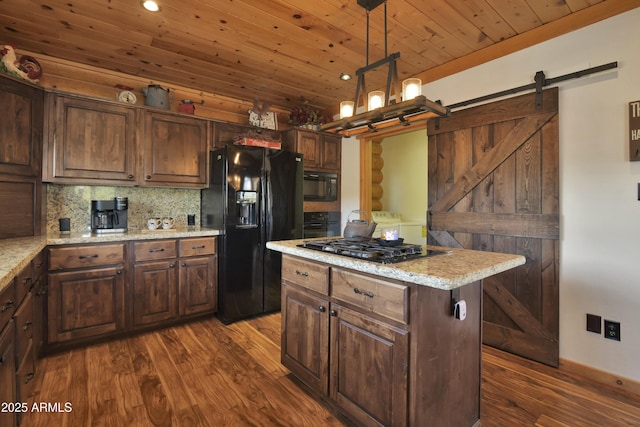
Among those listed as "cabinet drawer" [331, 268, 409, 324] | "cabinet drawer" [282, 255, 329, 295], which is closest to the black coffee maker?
"cabinet drawer" [282, 255, 329, 295]

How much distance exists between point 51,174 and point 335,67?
269 centimetres

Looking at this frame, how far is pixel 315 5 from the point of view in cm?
211

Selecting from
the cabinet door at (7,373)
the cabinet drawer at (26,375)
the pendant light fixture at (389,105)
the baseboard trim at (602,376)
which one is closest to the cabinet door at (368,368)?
the pendant light fixture at (389,105)

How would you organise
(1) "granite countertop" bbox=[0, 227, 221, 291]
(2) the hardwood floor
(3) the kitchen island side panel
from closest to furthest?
(3) the kitchen island side panel, (1) "granite countertop" bbox=[0, 227, 221, 291], (2) the hardwood floor

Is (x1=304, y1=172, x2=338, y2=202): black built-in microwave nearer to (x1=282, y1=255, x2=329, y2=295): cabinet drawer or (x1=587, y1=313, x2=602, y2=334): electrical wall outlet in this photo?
(x1=282, y1=255, x2=329, y2=295): cabinet drawer

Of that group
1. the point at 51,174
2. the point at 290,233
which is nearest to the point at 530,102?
the point at 290,233

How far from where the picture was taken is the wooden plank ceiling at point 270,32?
2.11 m

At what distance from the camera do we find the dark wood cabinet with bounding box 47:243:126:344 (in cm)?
243

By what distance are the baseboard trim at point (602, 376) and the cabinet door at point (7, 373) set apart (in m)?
3.25

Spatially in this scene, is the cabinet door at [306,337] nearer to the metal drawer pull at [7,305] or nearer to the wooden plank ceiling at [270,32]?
the metal drawer pull at [7,305]

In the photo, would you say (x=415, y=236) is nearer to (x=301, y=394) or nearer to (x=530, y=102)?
(x=530, y=102)

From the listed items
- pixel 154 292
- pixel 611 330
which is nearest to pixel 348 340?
pixel 611 330

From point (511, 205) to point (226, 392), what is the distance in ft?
8.29

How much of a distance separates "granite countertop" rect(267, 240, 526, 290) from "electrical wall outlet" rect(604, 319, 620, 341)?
118cm
